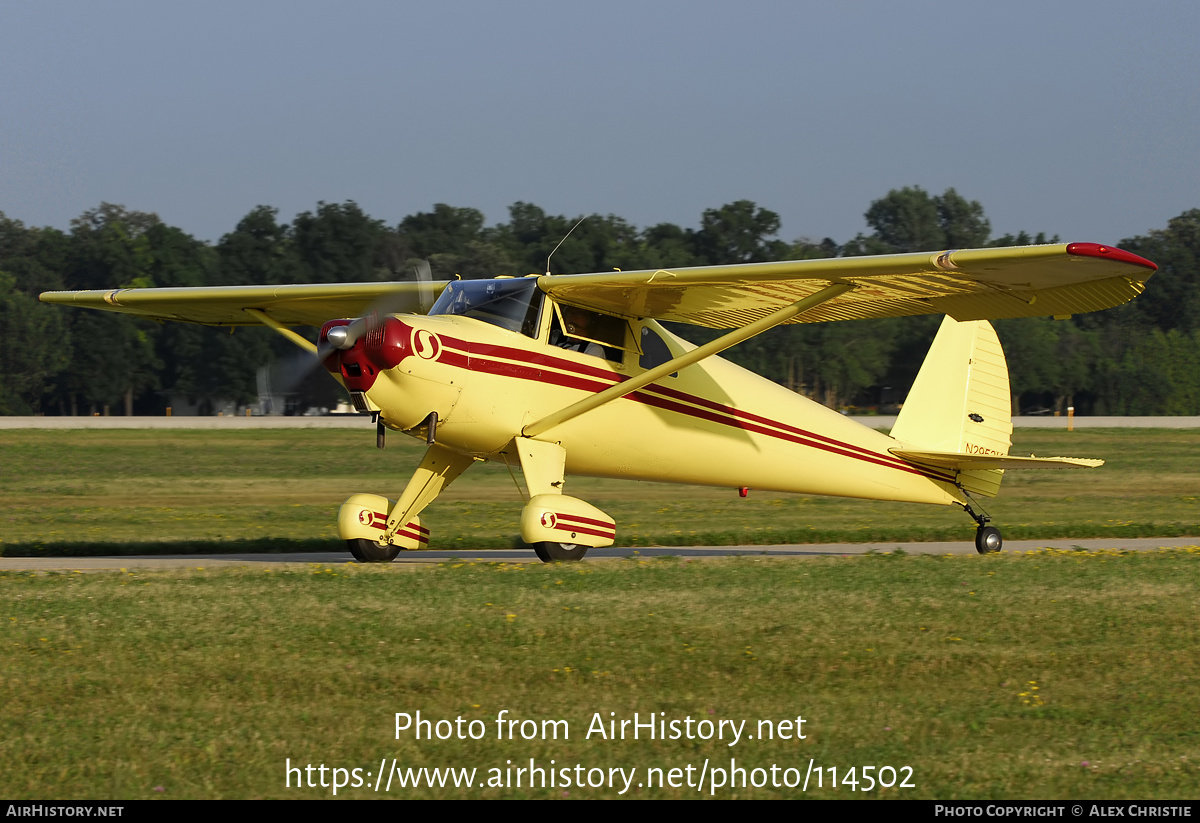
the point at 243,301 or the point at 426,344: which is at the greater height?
the point at 243,301

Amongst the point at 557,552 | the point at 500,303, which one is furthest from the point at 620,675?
the point at 500,303

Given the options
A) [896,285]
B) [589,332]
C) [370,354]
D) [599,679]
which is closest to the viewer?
[599,679]

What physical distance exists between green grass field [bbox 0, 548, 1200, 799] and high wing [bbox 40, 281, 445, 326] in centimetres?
447

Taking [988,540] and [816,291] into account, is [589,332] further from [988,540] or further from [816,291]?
[988,540]

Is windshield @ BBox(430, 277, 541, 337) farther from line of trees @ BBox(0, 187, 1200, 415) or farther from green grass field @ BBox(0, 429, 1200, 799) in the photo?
line of trees @ BBox(0, 187, 1200, 415)

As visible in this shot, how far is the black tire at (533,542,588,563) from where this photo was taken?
1216 cm

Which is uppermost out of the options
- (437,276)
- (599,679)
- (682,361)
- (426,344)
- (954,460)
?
(437,276)

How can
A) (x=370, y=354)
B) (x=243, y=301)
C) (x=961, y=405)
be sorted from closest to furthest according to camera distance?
(x=370, y=354) → (x=243, y=301) → (x=961, y=405)

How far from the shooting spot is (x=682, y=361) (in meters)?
12.6

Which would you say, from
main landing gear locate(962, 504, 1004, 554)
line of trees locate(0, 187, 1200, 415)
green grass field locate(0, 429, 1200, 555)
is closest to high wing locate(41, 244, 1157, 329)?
green grass field locate(0, 429, 1200, 555)

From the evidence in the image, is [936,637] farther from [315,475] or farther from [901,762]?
[315,475]

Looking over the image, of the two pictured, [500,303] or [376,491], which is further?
[376,491]

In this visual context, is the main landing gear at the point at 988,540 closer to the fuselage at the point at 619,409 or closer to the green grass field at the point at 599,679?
the fuselage at the point at 619,409

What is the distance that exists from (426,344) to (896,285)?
4803 millimetres
